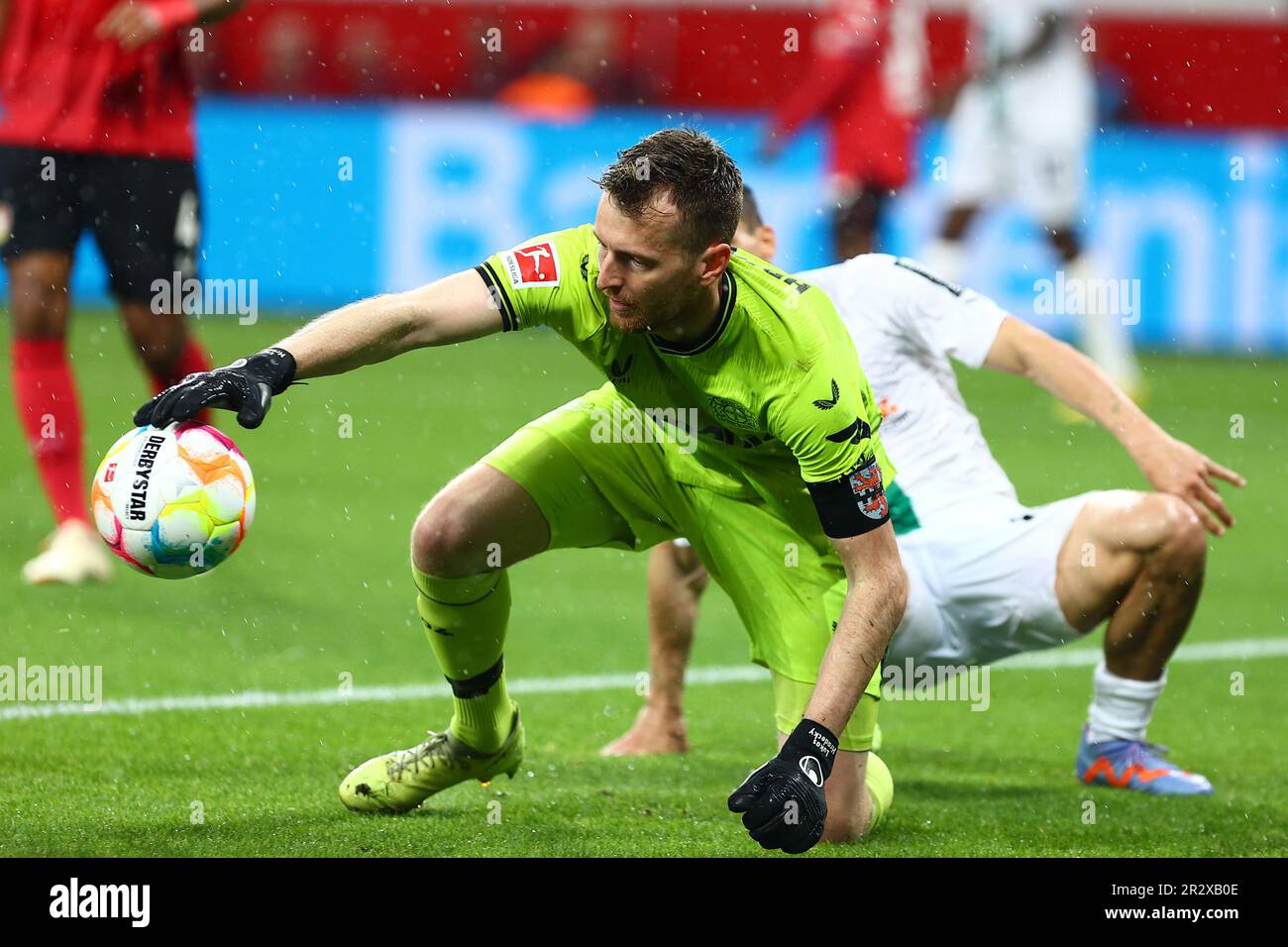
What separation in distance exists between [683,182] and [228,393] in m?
1.00

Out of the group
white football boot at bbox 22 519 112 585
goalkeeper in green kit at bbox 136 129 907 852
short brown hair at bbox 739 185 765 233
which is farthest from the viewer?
white football boot at bbox 22 519 112 585

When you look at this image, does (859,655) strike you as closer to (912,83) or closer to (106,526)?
(106,526)

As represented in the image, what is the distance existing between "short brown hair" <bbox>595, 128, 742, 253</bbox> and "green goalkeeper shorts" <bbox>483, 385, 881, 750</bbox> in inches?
31.8

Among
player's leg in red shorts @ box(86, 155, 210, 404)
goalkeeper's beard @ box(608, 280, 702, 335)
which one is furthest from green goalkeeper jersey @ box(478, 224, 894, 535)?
player's leg in red shorts @ box(86, 155, 210, 404)

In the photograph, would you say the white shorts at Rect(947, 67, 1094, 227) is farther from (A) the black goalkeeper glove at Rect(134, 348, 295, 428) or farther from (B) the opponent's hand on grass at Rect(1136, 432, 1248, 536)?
(A) the black goalkeeper glove at Rect(134, 348, 295, 428)

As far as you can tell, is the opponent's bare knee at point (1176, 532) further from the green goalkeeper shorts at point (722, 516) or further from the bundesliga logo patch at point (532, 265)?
the bundesliga logo patch at point (532, 265)

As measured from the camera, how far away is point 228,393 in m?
3.34

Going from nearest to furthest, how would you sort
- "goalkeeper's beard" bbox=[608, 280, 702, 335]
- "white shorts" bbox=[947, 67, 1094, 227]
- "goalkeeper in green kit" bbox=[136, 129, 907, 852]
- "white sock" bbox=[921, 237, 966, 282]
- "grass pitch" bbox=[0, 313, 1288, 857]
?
"goalkeeper in green kit" bbox=[136, 129, 907, 852] < "goalkeeper's beard" bbox=[608, 280, 702, 335] < "grass pitch" bbox=[0, 313, 1288, 857] < "white sock" bbox=[921, 237, 966, 282] < "white shorts" bbox=[947, 67, 1094, 227]

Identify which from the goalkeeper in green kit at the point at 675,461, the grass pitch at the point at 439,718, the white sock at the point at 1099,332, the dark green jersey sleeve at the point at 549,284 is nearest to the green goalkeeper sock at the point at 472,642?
the goalkeeper in green kit at the point at 675,461

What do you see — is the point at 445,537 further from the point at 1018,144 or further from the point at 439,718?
the point at 1018,144

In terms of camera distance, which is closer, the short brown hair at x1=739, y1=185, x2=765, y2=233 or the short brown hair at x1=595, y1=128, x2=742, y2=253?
the short brown hair at x1=595, y1=128, x2=742, y2=253

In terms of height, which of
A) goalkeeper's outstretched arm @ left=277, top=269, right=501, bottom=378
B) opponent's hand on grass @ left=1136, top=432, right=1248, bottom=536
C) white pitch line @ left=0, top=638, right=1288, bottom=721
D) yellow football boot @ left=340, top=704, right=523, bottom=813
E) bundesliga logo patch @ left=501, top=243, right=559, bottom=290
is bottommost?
Answer: white pitch line @ left=0, top=638, right=1288, bottom=721

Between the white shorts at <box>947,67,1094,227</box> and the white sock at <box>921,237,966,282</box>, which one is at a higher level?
the white shorts at <box>947,67,1094,227</box>

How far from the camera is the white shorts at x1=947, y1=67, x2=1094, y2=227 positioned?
12.1 metres
